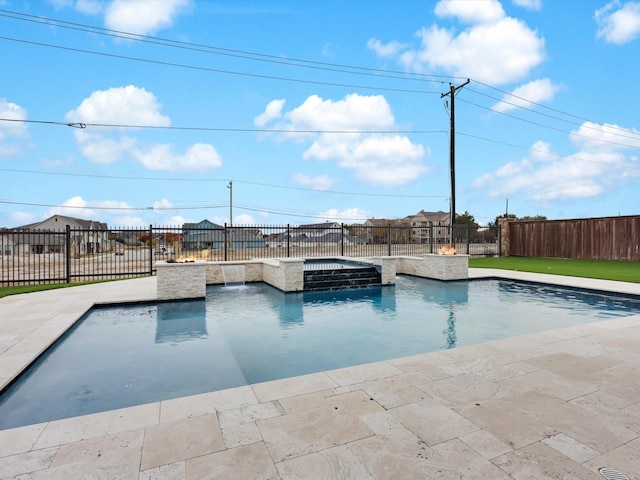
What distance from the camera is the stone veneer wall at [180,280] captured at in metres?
8.60

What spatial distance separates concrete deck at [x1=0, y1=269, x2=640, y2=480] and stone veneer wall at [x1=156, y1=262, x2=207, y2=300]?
174 inches

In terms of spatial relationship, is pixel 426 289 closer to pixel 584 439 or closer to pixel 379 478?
pixel 584 439

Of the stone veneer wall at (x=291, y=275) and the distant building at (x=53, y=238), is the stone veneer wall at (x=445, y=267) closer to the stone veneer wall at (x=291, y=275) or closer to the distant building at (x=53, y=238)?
the stone veneer wall at (x=291, y=275)

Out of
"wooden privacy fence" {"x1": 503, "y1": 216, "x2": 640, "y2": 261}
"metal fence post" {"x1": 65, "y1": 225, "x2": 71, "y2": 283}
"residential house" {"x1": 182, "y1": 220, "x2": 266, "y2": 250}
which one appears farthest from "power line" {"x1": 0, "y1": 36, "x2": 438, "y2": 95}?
"wooden privacy fence" {"x1": 503, "y1": 216, "x2": 640, "y2": 261}

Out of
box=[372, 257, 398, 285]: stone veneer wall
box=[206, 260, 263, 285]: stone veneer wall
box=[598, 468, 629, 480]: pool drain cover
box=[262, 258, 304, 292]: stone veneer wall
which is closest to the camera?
box=[598, 468, 629, 480]: pool drain cover

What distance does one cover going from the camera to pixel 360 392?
333cm

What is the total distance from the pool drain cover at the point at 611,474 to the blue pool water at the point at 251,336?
8.68ft

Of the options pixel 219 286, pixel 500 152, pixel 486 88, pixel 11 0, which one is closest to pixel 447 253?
pixel 219 286

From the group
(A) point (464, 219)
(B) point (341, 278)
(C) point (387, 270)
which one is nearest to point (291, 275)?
(B) point (341, 278)

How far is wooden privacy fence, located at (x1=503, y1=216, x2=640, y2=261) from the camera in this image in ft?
53.4

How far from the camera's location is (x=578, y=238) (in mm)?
17969

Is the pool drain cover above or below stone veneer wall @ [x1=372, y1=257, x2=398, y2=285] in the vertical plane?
below

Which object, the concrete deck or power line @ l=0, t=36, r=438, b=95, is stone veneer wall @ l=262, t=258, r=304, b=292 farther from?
power line @ l=0, t=36, r=438, b=95

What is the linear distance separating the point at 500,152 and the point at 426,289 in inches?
844
